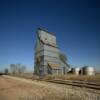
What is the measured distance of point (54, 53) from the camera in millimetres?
44750

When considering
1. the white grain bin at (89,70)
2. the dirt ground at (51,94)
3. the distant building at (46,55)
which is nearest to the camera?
the dirt ground at (51,94)

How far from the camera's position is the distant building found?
40.4 meters

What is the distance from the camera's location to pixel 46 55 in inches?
1629

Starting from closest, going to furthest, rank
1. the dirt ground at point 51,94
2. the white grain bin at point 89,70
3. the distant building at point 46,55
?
1. the dirt ground at point 51,94
2. the white grain bin at point 89,70
3. the distant building at point 46,55

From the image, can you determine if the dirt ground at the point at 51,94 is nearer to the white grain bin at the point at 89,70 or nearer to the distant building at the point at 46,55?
the distant building at the point at 46,55


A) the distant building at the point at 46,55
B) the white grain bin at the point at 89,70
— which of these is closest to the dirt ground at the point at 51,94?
the distant building at the point at 46,55

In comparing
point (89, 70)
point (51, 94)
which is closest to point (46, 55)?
point (89, 70)

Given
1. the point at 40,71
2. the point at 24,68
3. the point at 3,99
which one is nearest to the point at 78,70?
the point at 40,71

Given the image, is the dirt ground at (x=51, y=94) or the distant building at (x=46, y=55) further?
the distant building at (x=46, y=55)

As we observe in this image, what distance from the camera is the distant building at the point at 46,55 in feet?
133

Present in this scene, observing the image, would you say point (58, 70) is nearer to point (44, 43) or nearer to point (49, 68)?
point (49, 68)

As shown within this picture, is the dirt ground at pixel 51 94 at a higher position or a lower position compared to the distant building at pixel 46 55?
lower

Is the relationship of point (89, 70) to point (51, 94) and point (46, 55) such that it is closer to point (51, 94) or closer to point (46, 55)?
point (46, 55)

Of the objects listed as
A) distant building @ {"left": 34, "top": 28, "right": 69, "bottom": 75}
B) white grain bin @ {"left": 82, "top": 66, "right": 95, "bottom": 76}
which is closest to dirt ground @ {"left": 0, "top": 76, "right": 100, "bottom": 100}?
distant building @ {"left": 34, "top": 28, "right": 69, "bottom": 75}
